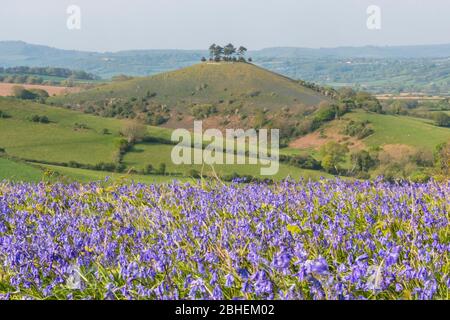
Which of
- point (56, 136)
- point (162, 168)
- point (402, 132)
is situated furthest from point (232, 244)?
point (402, 132)

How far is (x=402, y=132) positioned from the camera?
392 ft

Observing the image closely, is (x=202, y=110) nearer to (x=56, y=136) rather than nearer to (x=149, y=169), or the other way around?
(x=56, y=136)

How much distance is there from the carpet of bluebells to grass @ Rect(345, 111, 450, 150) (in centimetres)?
10008

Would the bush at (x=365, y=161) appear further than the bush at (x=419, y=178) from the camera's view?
Yes

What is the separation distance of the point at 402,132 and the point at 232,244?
120m

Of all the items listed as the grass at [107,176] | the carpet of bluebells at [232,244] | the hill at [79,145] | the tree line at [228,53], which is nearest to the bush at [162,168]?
the hill at [79,145]

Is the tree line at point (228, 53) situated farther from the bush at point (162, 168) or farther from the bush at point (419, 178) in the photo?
the bush at point (419, 178)

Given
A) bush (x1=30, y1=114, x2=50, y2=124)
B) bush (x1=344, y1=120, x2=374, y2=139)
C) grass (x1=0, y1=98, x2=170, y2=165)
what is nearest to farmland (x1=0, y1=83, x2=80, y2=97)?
grass (x1=0, y1=98, x2=170, y2=165)

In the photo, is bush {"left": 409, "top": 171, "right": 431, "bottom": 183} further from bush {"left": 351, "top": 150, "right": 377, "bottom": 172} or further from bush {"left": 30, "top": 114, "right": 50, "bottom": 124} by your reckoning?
bush {"left": 30, "top": 114, "right": 50, "bottom": 124}

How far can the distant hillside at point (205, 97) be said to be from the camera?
160 metres

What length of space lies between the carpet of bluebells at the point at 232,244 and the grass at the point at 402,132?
100076 mm

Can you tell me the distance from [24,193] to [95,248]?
3620 millimetres

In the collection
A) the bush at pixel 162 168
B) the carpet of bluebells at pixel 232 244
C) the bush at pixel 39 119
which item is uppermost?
the carpet of bluebells at pixel 232 244

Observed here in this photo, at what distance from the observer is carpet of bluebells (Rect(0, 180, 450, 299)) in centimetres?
332
